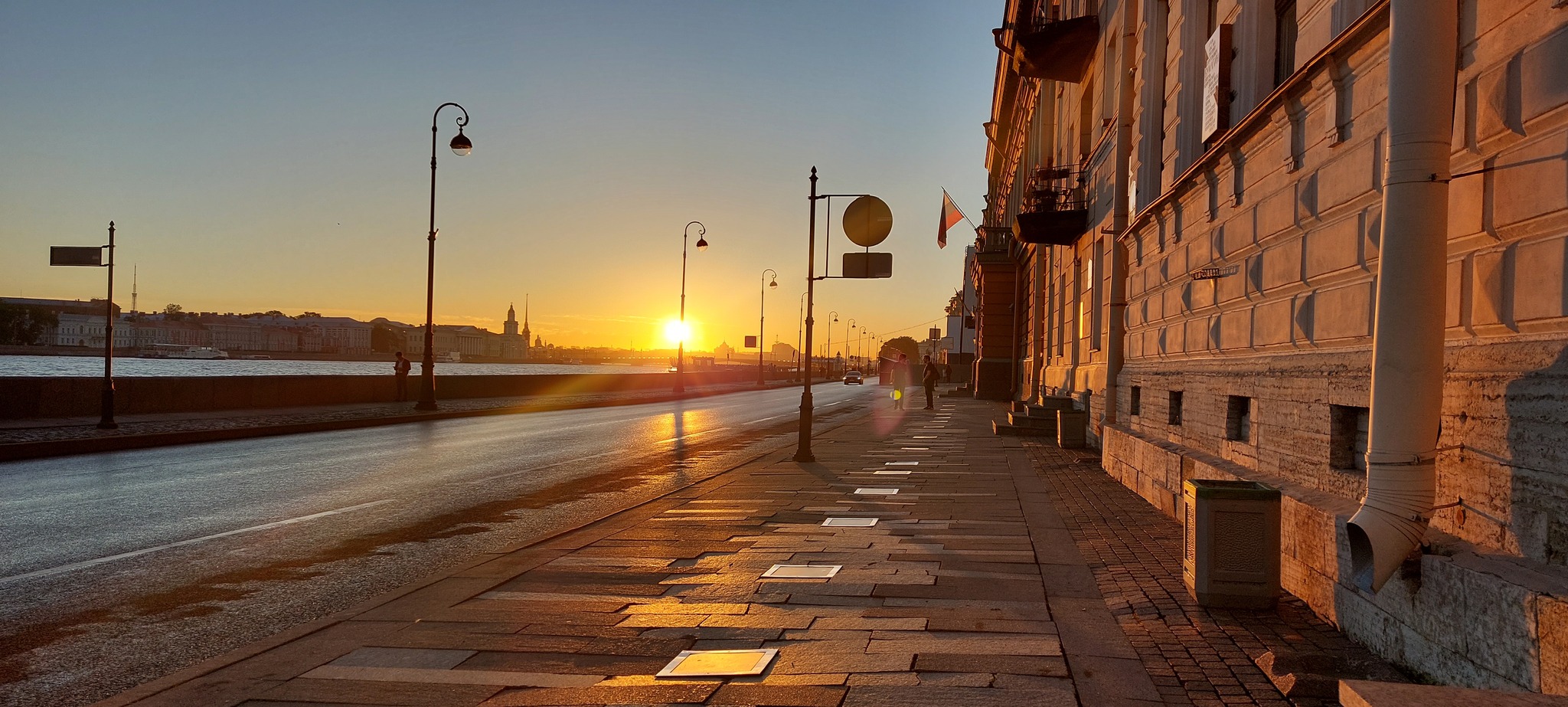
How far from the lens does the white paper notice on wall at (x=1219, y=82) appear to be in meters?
10.1

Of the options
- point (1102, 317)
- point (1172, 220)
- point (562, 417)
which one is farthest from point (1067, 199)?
point (562, 417)

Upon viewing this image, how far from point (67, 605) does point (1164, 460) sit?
943 cm

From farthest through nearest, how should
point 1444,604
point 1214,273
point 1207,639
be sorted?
1. point 1214,273
2. point 1207,639
3. point 1444,604

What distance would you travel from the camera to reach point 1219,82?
33.3 feet

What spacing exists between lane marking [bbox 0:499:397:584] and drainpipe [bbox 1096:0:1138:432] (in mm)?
10391

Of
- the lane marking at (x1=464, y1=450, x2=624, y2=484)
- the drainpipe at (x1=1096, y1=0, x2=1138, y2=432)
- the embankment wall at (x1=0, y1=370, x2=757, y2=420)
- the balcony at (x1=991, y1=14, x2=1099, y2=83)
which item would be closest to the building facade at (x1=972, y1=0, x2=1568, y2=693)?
the drainpipe at (x1=1096, y1=0, x2=1138, y2=432)

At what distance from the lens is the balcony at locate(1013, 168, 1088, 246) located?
20844 millimetres

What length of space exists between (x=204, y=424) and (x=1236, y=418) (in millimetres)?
19555

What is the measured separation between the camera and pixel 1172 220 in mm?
11883

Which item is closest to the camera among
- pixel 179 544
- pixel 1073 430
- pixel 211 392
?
pixel 179 544

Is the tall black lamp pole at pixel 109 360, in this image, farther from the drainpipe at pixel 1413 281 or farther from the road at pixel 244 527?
the drainpipe at pixel 1413 281

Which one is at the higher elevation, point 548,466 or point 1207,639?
point 1207,639

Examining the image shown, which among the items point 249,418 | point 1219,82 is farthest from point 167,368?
point 1219,82

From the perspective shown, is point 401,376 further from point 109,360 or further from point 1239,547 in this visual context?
point 1239,547
